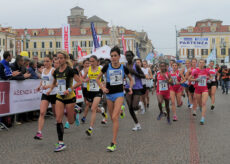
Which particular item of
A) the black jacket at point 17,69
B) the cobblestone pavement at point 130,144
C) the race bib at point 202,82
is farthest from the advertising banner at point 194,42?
the black jacket at point 17,69

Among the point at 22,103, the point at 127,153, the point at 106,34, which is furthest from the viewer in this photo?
the point at 106,34

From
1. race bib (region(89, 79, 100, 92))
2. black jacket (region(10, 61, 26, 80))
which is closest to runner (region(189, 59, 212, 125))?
race bib (region(89, 79, 100, 92))

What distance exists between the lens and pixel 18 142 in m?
7.88

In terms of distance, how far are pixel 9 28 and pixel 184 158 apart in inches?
3988

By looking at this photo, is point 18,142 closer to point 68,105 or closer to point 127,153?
point 68,105

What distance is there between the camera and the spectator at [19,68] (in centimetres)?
1044

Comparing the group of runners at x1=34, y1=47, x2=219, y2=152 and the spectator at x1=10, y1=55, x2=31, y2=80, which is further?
the spectator at x1=10, y1=55, x2=31, y2=80

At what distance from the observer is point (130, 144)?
24.2ft

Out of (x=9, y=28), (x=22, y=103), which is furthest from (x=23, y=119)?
(x=9, y=28)

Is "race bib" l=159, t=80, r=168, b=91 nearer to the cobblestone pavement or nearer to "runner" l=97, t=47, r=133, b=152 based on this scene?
the cobblestone pavement

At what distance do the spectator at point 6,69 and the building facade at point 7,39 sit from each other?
88.2 metres

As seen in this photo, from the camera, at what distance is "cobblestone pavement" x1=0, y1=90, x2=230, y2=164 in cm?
613

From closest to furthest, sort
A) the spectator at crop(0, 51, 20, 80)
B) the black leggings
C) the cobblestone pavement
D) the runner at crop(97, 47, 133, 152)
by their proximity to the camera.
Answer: the cobblestone pavement < the runner at crop(97, 47, 133, 152) < the black leggings < the spectator at crop(0, 51, 20, 80)

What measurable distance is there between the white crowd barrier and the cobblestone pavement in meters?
0.57
